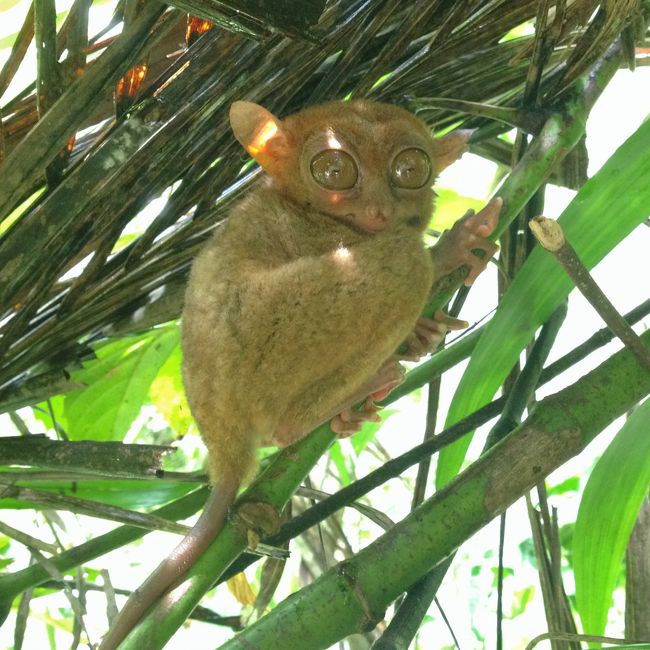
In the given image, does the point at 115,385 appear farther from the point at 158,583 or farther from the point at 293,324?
the point at 158,583

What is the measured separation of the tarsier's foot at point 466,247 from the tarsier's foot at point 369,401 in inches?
11.3

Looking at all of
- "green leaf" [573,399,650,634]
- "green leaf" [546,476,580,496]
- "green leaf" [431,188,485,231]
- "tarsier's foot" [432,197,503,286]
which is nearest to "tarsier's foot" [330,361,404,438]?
"tarsier's foot" [432,197,503,286]

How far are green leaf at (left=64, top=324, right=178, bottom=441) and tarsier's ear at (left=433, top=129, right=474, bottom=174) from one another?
1.14m

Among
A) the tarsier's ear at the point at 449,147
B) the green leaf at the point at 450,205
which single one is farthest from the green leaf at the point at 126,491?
the green leaf at the point at 450,205

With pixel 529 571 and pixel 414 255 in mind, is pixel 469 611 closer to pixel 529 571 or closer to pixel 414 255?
pixel 529 571

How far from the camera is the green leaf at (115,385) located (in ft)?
10.4

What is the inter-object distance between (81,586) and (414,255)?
1.30 metres

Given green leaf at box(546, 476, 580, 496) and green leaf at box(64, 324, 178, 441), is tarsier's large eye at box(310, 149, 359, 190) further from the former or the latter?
green leaf at box(546, 476, 580, 496)

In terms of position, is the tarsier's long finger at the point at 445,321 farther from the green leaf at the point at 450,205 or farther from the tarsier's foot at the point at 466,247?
the green leaf at the point at 450,205

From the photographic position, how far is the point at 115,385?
3.21 metres

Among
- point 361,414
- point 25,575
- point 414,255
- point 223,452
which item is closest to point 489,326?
point 414,255

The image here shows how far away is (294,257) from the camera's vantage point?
8.78 ft

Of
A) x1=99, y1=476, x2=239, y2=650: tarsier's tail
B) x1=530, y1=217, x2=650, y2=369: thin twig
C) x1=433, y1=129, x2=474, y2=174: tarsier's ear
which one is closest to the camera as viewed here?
x1=530, y1=217, x2=650, y2=369: thin twig

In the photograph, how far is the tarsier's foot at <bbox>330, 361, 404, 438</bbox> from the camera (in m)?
2.35
